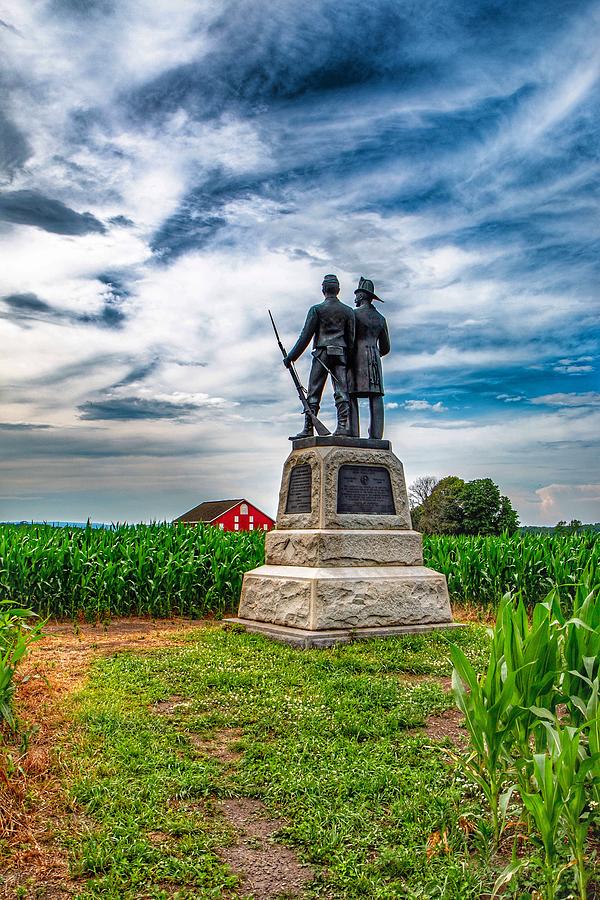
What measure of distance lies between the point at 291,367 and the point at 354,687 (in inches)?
199

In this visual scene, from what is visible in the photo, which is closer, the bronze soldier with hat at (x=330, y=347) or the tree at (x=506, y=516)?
the bronze soldier with hat at (x=330, y=347)

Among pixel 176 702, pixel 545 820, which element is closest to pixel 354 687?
pixel 176 702

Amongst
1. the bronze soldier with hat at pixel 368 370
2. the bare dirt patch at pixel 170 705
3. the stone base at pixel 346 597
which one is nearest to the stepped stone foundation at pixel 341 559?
the stone base at pixel 346 597

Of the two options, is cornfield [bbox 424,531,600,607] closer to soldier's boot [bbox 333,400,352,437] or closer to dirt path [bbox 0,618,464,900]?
soldier's boot [bbox 333,400,352,437]

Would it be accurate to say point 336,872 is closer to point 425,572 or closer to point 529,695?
point 529,695

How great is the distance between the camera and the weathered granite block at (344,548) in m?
8.36

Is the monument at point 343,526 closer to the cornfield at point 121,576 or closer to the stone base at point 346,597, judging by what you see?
the stone base at point 346,597

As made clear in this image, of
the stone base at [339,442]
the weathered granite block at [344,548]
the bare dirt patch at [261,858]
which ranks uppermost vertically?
the stone base at [339,442]

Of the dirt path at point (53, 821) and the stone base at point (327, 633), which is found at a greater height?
the stone base at point (327, 633)

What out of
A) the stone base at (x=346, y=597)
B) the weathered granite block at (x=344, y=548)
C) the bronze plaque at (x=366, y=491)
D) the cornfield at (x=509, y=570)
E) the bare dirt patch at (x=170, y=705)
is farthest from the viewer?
the cornfield at (x=509, y=570)

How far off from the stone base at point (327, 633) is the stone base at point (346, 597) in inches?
2.4

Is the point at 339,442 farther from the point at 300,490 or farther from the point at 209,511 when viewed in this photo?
the point at 209,511

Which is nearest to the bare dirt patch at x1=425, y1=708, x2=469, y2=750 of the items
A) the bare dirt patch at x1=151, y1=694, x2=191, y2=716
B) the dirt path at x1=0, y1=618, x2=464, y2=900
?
the dirt path at x1=0, y1=618, x2=464, y2=900

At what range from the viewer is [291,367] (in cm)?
985
